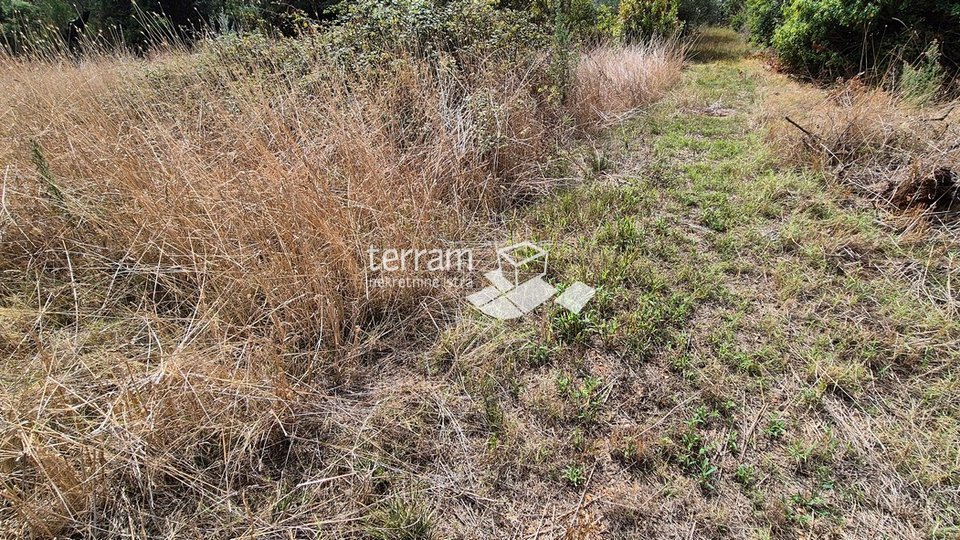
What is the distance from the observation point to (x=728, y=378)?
1693 millimetres

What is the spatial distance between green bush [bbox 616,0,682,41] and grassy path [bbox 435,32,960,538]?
5.59 m

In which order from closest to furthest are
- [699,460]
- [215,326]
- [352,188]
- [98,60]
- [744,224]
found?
[699,460], [215,326], [352,188], [744,224], [98,60]

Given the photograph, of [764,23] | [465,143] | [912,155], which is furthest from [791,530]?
[764,23]

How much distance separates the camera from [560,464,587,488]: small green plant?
139 centimetres

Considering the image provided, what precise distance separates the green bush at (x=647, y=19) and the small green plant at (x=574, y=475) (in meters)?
7.55

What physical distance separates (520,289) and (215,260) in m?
1.54

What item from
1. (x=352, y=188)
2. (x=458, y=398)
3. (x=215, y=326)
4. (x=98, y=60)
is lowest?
(x=458, y=398)

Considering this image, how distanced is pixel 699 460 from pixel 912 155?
2.90 m

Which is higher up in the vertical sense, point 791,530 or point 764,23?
point 764,23

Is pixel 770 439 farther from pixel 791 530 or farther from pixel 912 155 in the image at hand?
pixel 912 155

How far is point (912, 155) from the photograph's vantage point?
8.80ft

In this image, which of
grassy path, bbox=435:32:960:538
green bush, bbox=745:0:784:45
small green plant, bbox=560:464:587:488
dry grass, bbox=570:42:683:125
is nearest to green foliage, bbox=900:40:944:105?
grassy path, bbox=435:32:960:538

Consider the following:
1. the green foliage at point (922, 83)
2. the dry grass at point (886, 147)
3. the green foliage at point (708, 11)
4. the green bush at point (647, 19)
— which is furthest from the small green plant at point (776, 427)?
the green foliage at point (708, 11)

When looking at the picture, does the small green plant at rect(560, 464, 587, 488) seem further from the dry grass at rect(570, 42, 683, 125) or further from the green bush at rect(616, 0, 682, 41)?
the green bush at rect(616, 0, 682, 41)
